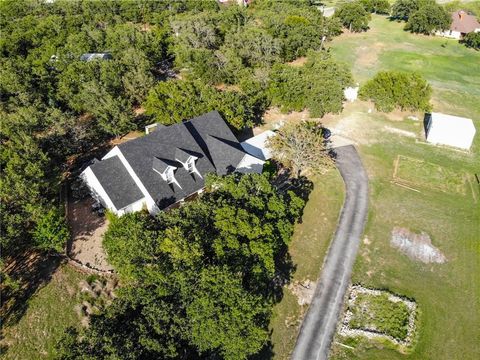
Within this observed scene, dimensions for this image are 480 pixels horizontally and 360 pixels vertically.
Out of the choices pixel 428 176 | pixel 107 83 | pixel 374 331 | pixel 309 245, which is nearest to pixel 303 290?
pixel 309 245

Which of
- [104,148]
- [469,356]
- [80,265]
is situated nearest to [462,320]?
[469,356]

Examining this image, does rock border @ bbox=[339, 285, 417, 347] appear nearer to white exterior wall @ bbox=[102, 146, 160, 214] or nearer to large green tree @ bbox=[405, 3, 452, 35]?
white exterior wall @ bbox=[102, 146, 160, 214]

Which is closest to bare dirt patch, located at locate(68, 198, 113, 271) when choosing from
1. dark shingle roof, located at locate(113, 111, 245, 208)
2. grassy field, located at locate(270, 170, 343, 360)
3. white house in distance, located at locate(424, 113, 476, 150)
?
dark shingle roof, located at locate(113, 111, 245, 208)

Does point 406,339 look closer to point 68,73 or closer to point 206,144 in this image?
point 206,144

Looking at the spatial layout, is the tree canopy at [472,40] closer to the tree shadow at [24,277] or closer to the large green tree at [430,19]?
the large green tree at [430,19]

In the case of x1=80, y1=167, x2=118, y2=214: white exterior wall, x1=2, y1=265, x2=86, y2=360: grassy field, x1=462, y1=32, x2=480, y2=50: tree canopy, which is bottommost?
x1=2, y1=265, x2=86, y2=360: grassy field

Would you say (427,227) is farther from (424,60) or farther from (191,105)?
(424,60)

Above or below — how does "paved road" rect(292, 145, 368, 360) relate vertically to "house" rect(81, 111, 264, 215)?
below

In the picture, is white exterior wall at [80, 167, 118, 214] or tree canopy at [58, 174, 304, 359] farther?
white exterior wall at [80, 167, 118, 214]

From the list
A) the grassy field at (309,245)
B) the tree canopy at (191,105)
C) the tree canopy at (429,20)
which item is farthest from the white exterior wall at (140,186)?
the tree canopy at (429,20)
